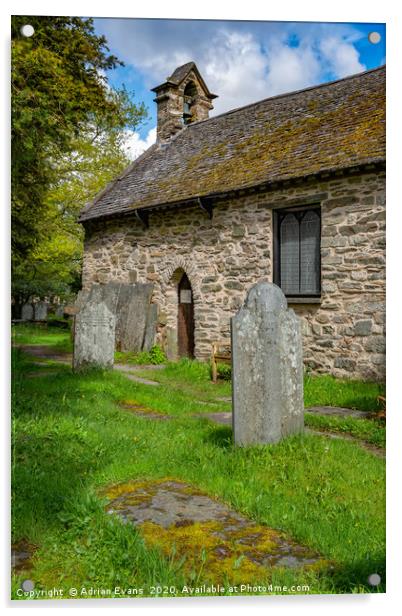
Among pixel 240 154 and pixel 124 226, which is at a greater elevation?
pixel 240 154

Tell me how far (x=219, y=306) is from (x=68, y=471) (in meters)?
6.18

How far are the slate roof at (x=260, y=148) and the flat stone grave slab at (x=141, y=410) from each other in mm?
3013

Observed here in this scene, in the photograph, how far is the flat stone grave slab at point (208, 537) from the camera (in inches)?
120

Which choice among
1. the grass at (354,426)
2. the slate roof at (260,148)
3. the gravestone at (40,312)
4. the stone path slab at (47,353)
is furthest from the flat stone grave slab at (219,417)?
the slate roof at (260,148)

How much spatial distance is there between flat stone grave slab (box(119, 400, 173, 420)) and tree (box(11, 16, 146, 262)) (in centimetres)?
213

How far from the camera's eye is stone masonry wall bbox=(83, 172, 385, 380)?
7.84 metres

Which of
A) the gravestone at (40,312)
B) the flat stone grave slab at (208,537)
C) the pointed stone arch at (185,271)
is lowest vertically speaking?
the flat stone grave slab at (208,537)

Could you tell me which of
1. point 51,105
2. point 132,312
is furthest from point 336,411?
point 132,312

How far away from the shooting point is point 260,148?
9438 millimetres

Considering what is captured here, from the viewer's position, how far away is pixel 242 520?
11.3 ft

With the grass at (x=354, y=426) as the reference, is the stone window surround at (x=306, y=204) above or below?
above

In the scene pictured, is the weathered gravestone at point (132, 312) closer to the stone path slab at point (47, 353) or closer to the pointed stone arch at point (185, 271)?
the pointed stone arch at point (185, 271)

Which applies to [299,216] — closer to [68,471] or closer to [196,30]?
[196,30]

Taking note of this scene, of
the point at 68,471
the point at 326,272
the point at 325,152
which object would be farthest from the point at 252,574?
the point at 325,152
